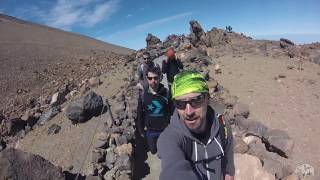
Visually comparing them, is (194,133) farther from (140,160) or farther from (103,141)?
(103,141)

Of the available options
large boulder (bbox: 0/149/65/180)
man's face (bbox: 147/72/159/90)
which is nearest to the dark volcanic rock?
large boulder (bbox: 0/149/65/180)

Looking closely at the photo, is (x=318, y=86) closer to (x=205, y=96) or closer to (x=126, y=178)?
(x=126, y=178)

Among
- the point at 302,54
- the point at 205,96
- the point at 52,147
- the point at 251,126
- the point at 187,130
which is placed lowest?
the point at 52,147

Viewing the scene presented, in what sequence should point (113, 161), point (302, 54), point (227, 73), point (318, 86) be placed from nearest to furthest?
point (113, 161)
point (318, 86)
point (227, 73)
point (302, 54)

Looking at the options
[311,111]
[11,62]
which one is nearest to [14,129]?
[311,111]

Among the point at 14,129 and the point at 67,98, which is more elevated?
the point at 67,98

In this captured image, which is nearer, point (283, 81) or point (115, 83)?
point (283, 81)

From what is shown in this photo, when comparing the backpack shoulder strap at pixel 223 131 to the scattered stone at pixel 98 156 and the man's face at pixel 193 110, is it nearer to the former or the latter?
the man's face at pixel 193 110
